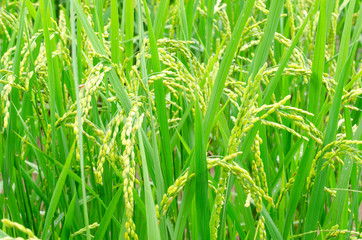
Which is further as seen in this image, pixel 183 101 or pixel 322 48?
pixel 183 101

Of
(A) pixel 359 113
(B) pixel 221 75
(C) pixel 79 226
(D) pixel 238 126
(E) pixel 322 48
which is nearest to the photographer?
(D) pixel 238 126

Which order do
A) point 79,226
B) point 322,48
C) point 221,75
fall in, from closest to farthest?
1. point 221,75
2. point 322,48
3. point 79,226

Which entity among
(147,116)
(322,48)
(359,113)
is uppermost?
(322,48)

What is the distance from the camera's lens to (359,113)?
1.49 meters

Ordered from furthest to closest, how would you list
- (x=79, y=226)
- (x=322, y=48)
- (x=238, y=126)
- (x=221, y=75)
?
(x=79, y=226) < (x=322, y=48) < (x=221, y=75) < (x=238, y=126)

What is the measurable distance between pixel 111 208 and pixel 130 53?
397mm

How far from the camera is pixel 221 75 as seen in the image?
3.31 ft

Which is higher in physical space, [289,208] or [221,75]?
[221,75]

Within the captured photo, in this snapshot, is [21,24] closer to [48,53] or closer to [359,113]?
[48,53]

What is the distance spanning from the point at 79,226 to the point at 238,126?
53 cm

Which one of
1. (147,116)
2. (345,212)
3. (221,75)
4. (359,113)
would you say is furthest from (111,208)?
(359,113)

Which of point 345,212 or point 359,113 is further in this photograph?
point 359,113

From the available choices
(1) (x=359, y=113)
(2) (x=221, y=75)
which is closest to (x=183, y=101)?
(2) (x=221, y=75)

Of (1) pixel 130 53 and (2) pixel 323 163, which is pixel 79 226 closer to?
(1) pixel 130 53
